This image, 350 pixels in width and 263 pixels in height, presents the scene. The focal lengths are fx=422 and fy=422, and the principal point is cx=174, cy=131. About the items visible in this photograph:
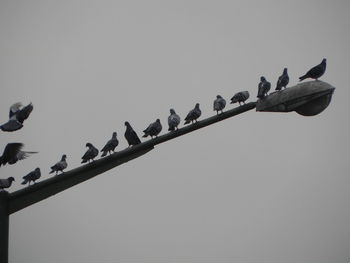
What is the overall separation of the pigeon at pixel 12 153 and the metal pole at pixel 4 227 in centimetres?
41

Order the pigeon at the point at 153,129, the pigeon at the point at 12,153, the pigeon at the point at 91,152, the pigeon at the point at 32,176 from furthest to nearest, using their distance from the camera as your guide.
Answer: the pigeon at the point at 32,176 → the pigeon at the point at 91,152 → the pigeon at the point at 153,129 → the pigeon at the point at 12,153


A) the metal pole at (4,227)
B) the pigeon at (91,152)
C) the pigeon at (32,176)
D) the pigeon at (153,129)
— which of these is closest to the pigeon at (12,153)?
the metal pole at (4,227)

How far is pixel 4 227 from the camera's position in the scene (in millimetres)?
3160

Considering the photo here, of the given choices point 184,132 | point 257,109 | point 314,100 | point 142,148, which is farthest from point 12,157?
point 314,100

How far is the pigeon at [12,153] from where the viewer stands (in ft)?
11.5

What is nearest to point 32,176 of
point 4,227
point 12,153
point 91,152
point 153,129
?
point 91,152

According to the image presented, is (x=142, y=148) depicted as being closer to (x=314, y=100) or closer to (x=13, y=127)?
(x=13, y=127)

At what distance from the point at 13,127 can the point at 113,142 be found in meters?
9.17

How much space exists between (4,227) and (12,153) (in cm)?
68

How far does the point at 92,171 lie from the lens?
11.1 ft

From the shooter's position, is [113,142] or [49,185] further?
[113,142]

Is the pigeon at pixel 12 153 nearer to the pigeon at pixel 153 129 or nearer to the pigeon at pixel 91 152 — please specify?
the pigeon at pixel 153 129

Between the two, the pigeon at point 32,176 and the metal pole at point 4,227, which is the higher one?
the pigeon at point 32,176

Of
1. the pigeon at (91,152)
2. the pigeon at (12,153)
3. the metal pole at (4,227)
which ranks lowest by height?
the metal pole at (4,227)
